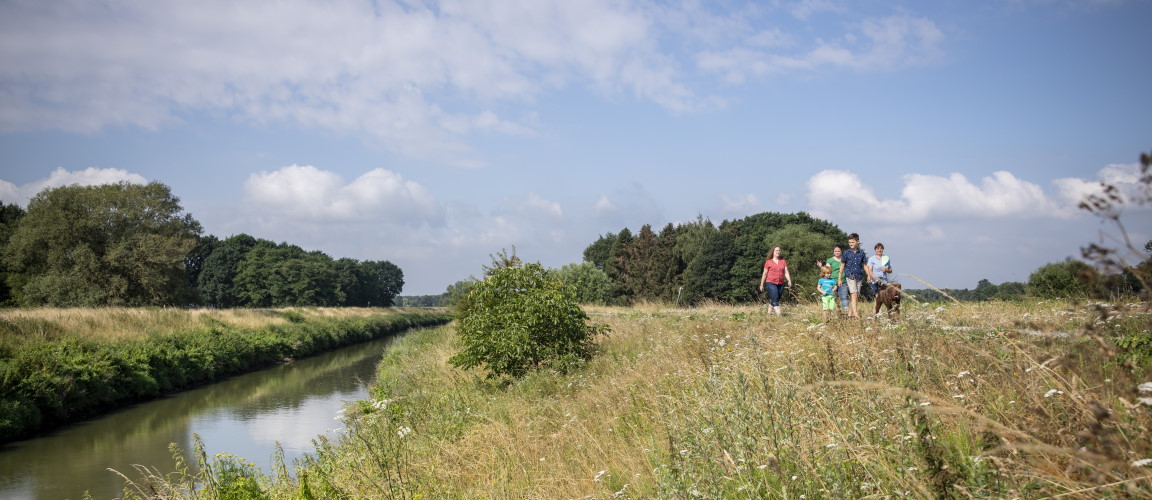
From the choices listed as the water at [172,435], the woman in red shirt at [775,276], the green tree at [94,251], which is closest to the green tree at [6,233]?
the green tree at [94,251]

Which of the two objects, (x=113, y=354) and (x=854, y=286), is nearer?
(x=854, y=286)

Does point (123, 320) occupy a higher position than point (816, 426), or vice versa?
point (123, 320)

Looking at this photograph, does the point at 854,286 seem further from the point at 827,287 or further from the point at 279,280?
the point at 279,280

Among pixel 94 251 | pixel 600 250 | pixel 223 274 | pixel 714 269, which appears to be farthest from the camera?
pixel 600 250

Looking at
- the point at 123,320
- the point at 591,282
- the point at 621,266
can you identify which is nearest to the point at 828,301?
the point at 123,320

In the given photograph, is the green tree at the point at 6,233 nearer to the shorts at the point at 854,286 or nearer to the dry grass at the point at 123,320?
the dry grass at the point at 123,320

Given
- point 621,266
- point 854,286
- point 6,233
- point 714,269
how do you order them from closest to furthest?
point 854,286
point 6,233
point 714,269
point 621,266

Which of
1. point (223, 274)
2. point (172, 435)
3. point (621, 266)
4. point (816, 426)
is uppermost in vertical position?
point (223, 274)

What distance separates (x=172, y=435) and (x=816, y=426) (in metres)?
16.4

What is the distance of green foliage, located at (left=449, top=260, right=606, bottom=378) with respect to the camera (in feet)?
41.8

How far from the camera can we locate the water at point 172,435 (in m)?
11.9

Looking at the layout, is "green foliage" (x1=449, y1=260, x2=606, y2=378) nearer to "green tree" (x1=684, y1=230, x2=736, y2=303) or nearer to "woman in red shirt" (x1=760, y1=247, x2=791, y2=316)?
"woman in red shirt" (x1=760, y1=247, x2=791, y2=316)

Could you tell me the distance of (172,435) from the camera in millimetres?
15750

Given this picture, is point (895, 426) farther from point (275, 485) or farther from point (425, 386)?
point (425, 386)
